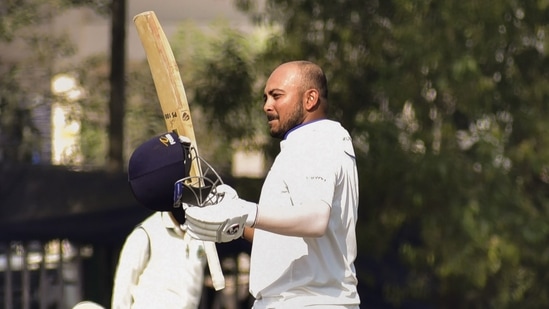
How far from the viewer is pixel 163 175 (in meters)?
4.04

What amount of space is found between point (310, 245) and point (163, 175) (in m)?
0.48

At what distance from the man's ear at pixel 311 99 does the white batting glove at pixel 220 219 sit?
1.91ft

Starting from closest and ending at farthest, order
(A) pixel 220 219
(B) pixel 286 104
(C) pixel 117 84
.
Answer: (A) pixel 220 219 < (B) pixel 286 104 < (C) pixel 117 84

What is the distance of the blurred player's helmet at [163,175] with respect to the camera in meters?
4.04

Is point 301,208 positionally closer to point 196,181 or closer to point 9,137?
point 196,181

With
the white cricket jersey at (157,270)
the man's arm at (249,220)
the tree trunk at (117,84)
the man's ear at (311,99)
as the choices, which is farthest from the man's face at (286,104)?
the tree trunk at (117,84)

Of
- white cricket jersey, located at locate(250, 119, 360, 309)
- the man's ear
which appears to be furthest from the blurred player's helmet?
the man's ear

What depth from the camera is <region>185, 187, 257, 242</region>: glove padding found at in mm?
3680

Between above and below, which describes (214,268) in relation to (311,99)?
below

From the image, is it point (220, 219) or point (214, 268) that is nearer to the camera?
point (220, 219)

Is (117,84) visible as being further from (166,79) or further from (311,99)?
(311,99)

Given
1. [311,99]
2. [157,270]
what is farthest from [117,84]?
[311,99]

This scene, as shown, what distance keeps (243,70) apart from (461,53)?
1.79 metres

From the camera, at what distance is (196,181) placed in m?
4.21
